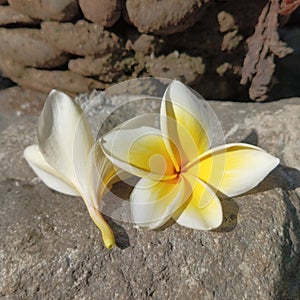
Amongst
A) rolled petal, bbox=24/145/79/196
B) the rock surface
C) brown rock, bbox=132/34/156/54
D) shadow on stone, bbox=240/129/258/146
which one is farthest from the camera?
brown rock, bbox=132/34/156/54

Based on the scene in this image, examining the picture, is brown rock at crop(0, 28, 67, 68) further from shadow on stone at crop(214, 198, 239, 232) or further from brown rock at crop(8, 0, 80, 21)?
shadow on stone at crop(214, 198, 239, 232)

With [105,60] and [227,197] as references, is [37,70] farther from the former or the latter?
[227,197]

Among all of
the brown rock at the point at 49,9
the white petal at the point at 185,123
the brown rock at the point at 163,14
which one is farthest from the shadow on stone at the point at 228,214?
the brown rock at the point at 49,9

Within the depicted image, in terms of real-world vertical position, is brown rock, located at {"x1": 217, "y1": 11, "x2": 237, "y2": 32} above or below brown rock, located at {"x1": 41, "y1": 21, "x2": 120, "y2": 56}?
above

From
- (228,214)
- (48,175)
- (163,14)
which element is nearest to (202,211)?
(228,214)

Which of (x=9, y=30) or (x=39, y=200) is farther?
(x=9, y=30)

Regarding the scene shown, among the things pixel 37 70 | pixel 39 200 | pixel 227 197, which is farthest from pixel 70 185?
pixel 37 70

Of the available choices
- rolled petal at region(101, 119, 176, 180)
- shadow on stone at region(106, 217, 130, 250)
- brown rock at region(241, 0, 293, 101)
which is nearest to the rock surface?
shadow on stone at region(106, 217, 130, 250)
